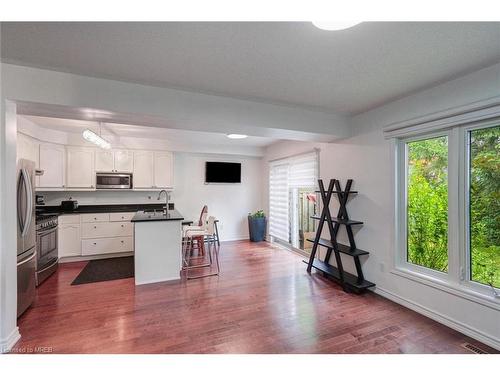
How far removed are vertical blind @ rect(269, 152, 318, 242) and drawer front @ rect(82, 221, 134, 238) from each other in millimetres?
3285

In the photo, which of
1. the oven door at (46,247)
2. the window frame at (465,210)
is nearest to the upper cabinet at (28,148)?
the oven door at (46,247)

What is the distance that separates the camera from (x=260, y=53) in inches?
68.7

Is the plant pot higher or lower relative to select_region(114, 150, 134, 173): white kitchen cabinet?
lower

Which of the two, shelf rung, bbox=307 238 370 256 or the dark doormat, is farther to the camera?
the dark doormat

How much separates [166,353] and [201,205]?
13.7 ft

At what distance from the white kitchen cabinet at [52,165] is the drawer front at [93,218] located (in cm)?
73

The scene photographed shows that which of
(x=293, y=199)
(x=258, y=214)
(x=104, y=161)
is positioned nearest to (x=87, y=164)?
(x=104, y=161)

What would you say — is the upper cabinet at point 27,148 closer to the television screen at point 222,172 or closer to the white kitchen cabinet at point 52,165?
the white kitchen cabinet at point 52,165

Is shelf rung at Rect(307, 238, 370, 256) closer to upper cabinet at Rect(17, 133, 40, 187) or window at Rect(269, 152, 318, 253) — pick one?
window at Rect(269, 152, 318, 253)

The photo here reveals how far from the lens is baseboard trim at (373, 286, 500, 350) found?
1946 mm

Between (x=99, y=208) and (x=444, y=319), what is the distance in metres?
5.74

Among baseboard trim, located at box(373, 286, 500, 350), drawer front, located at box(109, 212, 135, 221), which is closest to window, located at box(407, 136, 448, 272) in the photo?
baseboard trim, located at box(373, 286, 500, 350)

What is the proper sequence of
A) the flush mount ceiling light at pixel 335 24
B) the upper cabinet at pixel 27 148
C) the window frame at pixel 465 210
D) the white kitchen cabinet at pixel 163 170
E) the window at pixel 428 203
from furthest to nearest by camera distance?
the white kitchen cabinet at pixel 163 170
the upper cabinet at pixel 27 148
the window at pixel 428 203
the window frame at pixel 465 210
the flush mount ceiling light at pixel 335 24

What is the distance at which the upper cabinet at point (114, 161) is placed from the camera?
15.1 feet
